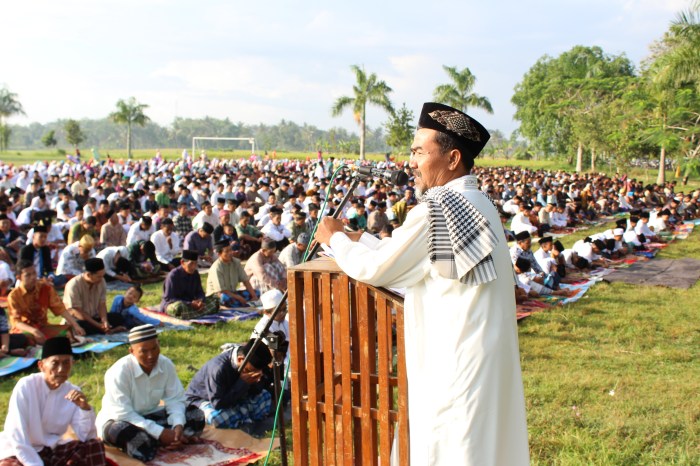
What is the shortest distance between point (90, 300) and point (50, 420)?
9.92 ft

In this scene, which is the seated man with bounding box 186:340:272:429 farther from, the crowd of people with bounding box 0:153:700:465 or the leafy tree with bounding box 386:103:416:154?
the leafy tree with bounding box 386:103:416:154

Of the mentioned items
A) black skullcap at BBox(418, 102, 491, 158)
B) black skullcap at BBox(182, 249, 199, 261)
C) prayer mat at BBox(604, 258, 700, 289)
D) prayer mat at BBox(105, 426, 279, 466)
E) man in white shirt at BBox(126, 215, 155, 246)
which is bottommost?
prayer mat at BBox(105, 426, 279, 466)

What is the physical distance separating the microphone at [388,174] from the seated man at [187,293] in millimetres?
5417

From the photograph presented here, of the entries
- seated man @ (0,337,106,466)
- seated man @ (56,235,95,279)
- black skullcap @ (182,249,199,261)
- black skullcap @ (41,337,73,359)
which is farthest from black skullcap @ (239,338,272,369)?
seated man @ (56,235,95,279)

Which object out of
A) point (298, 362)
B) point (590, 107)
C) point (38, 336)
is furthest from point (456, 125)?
point (590, 107)

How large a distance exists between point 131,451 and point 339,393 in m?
2.22

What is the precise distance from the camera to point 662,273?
34.9 ft

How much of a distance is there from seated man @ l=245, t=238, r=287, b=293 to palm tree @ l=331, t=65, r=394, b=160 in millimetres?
27967

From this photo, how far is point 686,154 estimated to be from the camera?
99.3 feet

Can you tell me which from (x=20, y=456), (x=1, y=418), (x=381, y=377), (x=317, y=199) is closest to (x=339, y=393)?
(x=381, y=377)

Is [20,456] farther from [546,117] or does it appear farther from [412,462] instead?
[546,117]

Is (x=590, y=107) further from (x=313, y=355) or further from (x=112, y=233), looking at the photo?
(x=313, y=355)

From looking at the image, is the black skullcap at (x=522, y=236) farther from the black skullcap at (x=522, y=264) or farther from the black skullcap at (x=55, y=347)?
the black skullcap at (x=55, y=347)

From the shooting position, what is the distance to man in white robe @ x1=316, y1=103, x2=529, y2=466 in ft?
7.08
